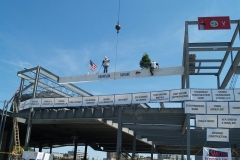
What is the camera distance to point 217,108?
69.2 feet

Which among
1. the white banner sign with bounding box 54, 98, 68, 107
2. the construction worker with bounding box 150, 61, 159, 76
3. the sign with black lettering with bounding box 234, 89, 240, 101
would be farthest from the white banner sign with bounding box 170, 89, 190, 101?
the white banner sign with bounding box 54, 98, 68, 107

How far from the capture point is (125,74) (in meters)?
Result: 29.5

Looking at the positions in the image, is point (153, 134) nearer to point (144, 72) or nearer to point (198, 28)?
point (144, 72)

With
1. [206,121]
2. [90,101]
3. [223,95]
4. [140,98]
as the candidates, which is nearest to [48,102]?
[90,101]

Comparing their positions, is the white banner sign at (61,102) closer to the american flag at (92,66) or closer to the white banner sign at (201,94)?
the american flag at (92,66)

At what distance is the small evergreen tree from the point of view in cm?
2827

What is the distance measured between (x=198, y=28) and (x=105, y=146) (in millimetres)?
41741

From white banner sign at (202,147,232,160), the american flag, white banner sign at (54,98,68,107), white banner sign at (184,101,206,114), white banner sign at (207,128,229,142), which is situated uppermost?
the american flag

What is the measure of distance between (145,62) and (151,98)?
5.54 m

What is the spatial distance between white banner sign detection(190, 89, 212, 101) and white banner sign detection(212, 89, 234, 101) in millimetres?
376

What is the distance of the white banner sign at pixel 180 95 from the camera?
22328mm

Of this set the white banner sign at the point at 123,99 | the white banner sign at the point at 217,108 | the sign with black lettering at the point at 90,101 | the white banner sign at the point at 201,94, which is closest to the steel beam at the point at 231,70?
the white banner sign at the point at 201,94

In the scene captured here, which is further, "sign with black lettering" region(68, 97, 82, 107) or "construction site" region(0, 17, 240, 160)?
"sign with black lettering" region(68, 97, 82, 107)

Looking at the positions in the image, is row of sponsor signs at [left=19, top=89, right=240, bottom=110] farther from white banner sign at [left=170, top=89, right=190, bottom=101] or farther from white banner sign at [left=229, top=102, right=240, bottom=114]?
white banner sign at [left=229, top=102, right=240, bottom=114]
